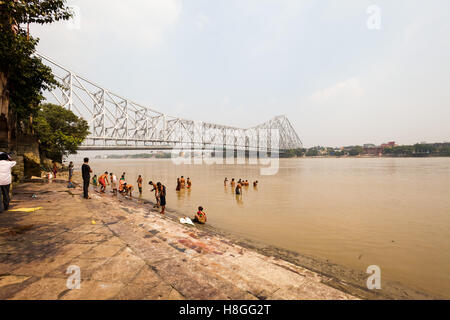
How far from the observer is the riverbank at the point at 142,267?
2.25 m

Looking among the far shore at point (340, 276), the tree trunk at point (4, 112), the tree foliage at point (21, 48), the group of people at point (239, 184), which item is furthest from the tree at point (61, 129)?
the far shore at point (340, 276)

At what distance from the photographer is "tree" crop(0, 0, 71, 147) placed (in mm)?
4238

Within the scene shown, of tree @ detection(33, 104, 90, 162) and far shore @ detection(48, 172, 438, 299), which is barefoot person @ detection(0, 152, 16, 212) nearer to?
far shore @ detection(48, 172, 438, 299)

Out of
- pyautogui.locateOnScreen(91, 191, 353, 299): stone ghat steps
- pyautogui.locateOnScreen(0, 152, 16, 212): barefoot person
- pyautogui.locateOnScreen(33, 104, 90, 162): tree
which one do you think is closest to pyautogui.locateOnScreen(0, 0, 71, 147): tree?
pyautogui.locateOnScreen(0, 152, 16, 212): barefoot person

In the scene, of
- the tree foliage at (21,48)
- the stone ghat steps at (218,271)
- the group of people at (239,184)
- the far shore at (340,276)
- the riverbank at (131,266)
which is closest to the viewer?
the riverbank at (131,266)

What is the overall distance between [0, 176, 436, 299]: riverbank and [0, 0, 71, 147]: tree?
4051mm

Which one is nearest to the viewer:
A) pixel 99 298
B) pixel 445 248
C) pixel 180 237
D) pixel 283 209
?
pixel 99 298

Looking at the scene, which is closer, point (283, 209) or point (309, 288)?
point (309, 288)

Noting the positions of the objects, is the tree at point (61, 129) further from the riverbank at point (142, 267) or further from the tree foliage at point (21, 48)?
the riverbank at point (142, 267)

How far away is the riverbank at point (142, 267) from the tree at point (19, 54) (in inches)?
159

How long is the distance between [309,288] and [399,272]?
A: 9.67ft
